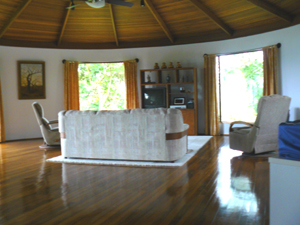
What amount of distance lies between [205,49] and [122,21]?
2.65 metres

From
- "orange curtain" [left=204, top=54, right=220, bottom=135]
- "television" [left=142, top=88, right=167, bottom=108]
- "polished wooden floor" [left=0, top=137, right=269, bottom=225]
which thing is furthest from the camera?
"television" [left=142, top=88, right=167, bottom=108]

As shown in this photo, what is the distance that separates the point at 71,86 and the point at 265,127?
6089 millimetres

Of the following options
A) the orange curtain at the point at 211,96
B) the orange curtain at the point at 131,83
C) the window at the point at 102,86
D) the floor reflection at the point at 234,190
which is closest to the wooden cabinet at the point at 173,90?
the orange curtain at the point at 131,83

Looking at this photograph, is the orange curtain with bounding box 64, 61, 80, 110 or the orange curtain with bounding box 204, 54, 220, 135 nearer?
the orange curtain with bounding box 204, 54, 220, 135

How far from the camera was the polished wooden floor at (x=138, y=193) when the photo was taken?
8.29ft

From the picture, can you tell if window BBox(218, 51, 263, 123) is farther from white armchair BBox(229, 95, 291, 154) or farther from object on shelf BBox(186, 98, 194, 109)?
white armchair BBox(229, 95, 291, 154)

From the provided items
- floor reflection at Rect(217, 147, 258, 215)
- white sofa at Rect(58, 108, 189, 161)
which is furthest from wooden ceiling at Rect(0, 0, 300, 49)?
floor reflection at Rect(217, 147, 258, 215)

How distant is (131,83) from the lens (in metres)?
9.09

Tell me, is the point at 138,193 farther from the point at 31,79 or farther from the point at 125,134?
the point at 31,79

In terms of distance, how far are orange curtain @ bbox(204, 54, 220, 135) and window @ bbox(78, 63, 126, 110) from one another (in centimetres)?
317

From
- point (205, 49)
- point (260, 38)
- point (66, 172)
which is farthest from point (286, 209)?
point (205, 49)

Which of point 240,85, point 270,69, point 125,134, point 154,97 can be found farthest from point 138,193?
point 240,85

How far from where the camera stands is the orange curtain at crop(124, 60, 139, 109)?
9.08m

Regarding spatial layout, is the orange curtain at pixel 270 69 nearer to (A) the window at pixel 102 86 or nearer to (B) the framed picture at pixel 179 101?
(B) the framed picture at pixel 179 101
